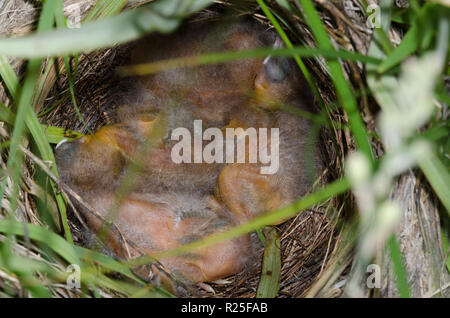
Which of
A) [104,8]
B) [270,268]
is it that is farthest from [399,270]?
[104,8]

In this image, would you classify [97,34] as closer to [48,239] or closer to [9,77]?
[48,239]

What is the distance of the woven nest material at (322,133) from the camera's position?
48.0 inches

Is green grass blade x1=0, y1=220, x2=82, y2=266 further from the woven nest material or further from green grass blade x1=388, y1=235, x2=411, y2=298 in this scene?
green grass blade x1=388, y1=235, x2=411, y2=298

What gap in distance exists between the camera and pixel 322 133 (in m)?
1.71

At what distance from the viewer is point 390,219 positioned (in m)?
0.46

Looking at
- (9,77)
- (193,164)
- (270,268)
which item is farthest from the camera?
(193,164)

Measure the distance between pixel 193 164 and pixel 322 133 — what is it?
0.53 m

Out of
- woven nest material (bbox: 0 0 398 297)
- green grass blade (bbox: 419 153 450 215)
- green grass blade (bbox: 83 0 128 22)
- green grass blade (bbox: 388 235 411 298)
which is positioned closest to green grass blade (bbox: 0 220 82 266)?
woven nest material (bbox: 0 0 398 297)

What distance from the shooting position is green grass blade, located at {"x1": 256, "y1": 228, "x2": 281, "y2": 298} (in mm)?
1533

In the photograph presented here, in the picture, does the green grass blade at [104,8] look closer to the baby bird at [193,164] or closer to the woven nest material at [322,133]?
the woven nest material at [322,133]
